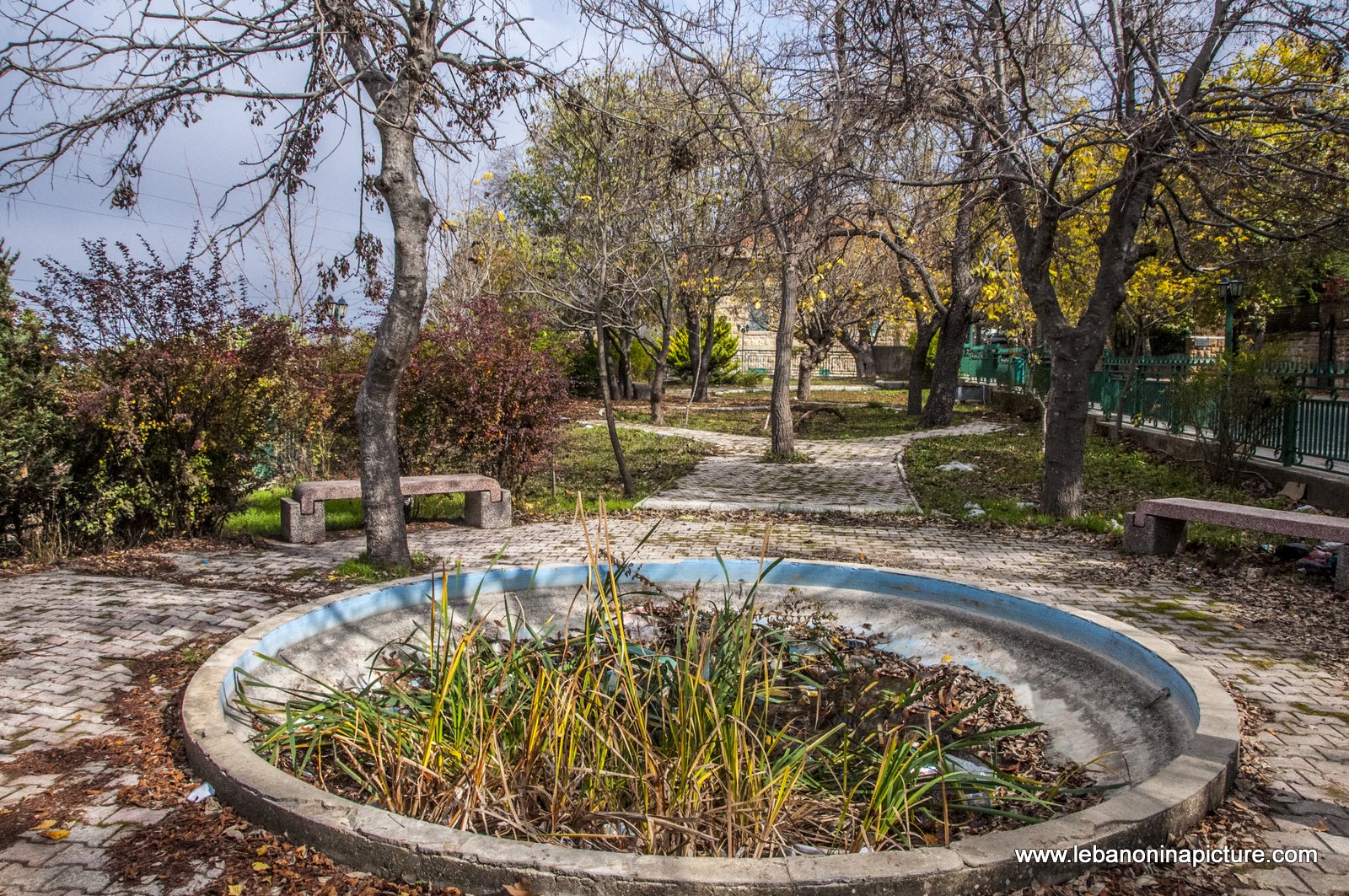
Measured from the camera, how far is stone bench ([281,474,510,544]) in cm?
863

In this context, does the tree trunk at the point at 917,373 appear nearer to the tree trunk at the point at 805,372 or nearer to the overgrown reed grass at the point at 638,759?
the tree trunk at the point at 805,372

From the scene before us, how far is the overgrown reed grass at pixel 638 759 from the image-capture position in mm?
2889

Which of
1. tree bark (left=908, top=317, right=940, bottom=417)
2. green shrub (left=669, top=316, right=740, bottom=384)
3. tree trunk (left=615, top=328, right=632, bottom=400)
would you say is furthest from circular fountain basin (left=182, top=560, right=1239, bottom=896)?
green shrub (left=669, top=316, right=740, bottom=384)

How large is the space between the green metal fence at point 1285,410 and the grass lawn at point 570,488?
7.07m

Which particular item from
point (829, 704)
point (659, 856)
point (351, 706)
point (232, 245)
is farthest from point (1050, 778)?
point (232, 245)

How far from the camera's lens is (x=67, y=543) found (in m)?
7.60

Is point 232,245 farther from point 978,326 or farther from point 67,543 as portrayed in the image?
point 978,326

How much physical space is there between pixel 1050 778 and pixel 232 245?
242 inches

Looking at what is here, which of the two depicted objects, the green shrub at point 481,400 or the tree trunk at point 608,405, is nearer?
the green shrub at point 481,400

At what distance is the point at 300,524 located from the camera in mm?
8641

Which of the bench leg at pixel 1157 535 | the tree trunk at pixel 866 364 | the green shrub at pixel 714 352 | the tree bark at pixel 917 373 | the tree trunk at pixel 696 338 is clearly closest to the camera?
the bench leg at pixel 1157 535

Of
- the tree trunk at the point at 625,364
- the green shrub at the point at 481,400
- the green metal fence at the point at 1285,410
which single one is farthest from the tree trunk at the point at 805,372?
the green shrub at the point at 481,400

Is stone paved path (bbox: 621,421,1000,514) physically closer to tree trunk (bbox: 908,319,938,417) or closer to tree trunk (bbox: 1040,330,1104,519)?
tree trunk (bbox: 1040,330,1104,519)

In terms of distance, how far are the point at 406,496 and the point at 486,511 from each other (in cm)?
88
